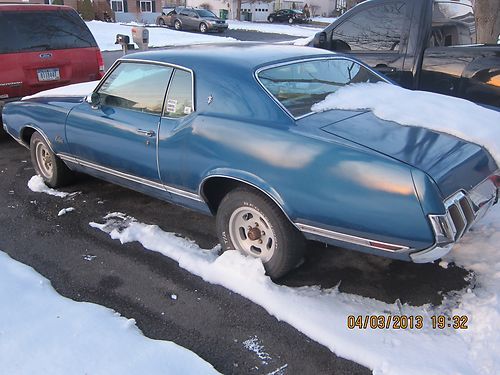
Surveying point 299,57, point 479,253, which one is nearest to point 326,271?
point 479,253

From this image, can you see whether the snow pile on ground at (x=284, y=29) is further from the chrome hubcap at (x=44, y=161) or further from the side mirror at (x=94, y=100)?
the side mirror at (x=94, y=100)

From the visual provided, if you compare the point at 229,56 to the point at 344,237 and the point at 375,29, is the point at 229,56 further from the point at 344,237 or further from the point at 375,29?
the point at 375,29

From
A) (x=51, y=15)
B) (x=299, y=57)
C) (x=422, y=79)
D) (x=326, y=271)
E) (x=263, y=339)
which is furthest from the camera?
(x=51, y=15)

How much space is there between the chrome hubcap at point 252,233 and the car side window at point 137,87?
1.06 metres

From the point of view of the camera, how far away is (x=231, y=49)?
383 cm

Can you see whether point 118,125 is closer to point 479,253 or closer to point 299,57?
point 299,57

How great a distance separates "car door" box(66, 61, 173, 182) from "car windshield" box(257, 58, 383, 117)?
857 millimetres

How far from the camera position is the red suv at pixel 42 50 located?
20.9ft

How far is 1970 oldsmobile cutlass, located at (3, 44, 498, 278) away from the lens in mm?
2600

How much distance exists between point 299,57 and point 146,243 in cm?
190

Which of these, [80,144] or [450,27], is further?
[450,27]

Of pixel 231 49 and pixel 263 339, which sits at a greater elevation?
pixel 231 49

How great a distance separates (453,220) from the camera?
8.50 ft

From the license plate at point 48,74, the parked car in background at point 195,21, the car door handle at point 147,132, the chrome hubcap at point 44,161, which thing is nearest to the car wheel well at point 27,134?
the chrome hubcap at point 44,161
